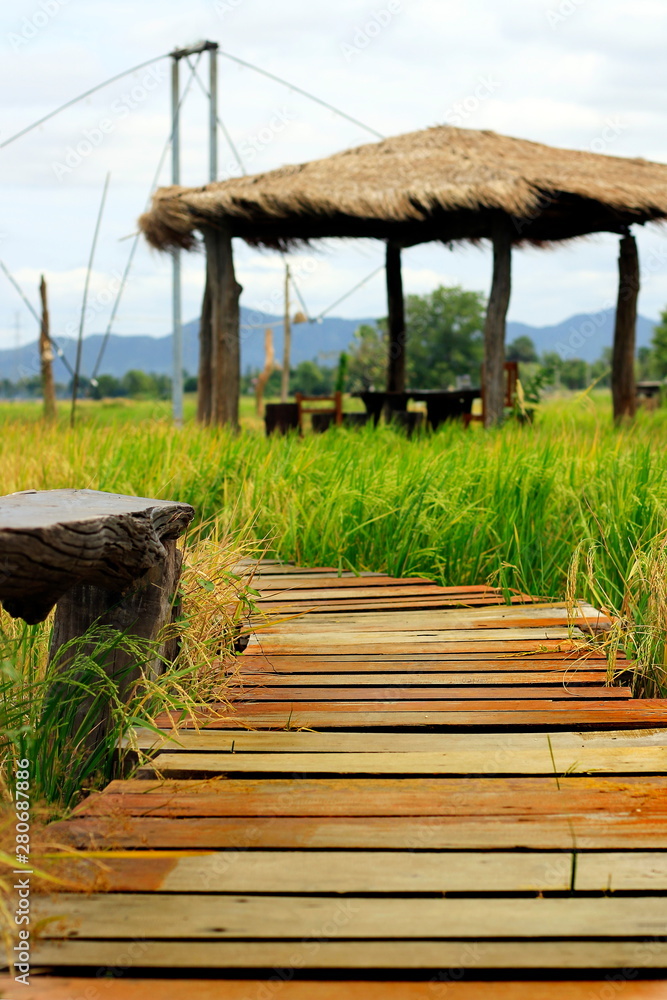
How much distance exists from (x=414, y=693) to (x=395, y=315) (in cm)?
1064

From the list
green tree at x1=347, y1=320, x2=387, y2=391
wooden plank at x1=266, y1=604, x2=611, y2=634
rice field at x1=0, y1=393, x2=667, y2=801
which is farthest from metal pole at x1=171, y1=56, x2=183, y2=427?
green tree at x1=347, y1=320, x2=387, y2=391

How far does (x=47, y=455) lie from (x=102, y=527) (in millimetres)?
3788

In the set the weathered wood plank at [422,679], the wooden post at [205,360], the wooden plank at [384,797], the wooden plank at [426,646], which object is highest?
the wooden post at [205,360]

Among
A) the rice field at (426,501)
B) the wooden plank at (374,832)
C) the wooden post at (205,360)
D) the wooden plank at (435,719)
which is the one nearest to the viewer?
the wooden plank at (374,832)

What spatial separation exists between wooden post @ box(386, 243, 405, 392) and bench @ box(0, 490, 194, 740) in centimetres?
984

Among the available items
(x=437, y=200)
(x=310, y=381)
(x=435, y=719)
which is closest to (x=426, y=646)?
(x=435, y=719)

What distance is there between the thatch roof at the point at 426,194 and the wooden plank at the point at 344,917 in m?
8.34

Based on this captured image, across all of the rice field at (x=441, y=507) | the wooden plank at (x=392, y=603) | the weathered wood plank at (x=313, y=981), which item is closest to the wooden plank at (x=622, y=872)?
the weathered wood plank at (x=313, y=981)

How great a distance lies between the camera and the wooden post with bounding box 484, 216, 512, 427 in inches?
400

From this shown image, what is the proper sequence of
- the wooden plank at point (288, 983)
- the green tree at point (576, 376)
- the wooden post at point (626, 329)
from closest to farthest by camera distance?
the wooden plank at point (288, 983) → the wooden post at point (626, 329) → the green tree at point (576, 376)

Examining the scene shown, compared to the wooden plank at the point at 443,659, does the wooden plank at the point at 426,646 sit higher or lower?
higher

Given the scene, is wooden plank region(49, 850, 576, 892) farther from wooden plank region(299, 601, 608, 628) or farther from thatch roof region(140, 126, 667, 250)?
thatch roof region(140, 126, 667, 250)

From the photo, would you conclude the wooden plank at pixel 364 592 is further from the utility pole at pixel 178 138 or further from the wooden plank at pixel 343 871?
the utility pole at pixel 178 138

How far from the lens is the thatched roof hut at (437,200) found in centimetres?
933
